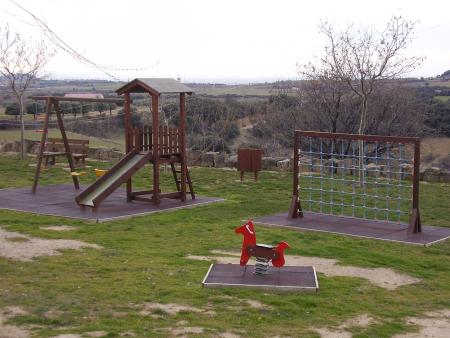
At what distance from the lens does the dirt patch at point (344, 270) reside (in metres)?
8.49

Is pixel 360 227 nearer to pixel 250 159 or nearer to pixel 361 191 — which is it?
pixel 361 191

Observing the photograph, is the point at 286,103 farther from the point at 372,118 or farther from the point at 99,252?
the point at 99,252

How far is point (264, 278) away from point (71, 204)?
6.84 meters

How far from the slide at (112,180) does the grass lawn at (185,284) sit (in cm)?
93

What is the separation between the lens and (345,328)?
21.7 feet

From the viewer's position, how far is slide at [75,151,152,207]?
1329cm

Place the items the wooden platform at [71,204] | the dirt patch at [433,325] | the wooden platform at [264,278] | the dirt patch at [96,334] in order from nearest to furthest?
the dirt patch at [96,334] < the dirt patch at [433,325] < the wooden platform at [264,278] < the wooden platform at [71,204]

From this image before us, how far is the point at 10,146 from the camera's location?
2489cm

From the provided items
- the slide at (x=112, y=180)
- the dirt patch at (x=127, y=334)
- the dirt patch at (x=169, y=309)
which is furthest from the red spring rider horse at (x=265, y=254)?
the slide at (x=112, y=180)

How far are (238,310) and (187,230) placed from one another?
181 inches

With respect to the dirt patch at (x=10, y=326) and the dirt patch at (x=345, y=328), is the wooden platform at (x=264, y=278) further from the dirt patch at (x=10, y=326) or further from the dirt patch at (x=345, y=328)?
the dirt patch at (x=10, y=326)

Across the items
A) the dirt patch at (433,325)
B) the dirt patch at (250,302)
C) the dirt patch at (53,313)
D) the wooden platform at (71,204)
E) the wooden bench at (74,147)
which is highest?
the wooden bench at (74,147)

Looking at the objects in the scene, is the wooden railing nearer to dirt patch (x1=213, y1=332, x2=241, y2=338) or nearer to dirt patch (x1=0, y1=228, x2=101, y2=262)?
dirt patch (x1=0, y1=228, x2=101, y2=262)

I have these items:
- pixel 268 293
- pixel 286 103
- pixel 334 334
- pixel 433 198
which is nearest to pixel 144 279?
pixel 268 293
